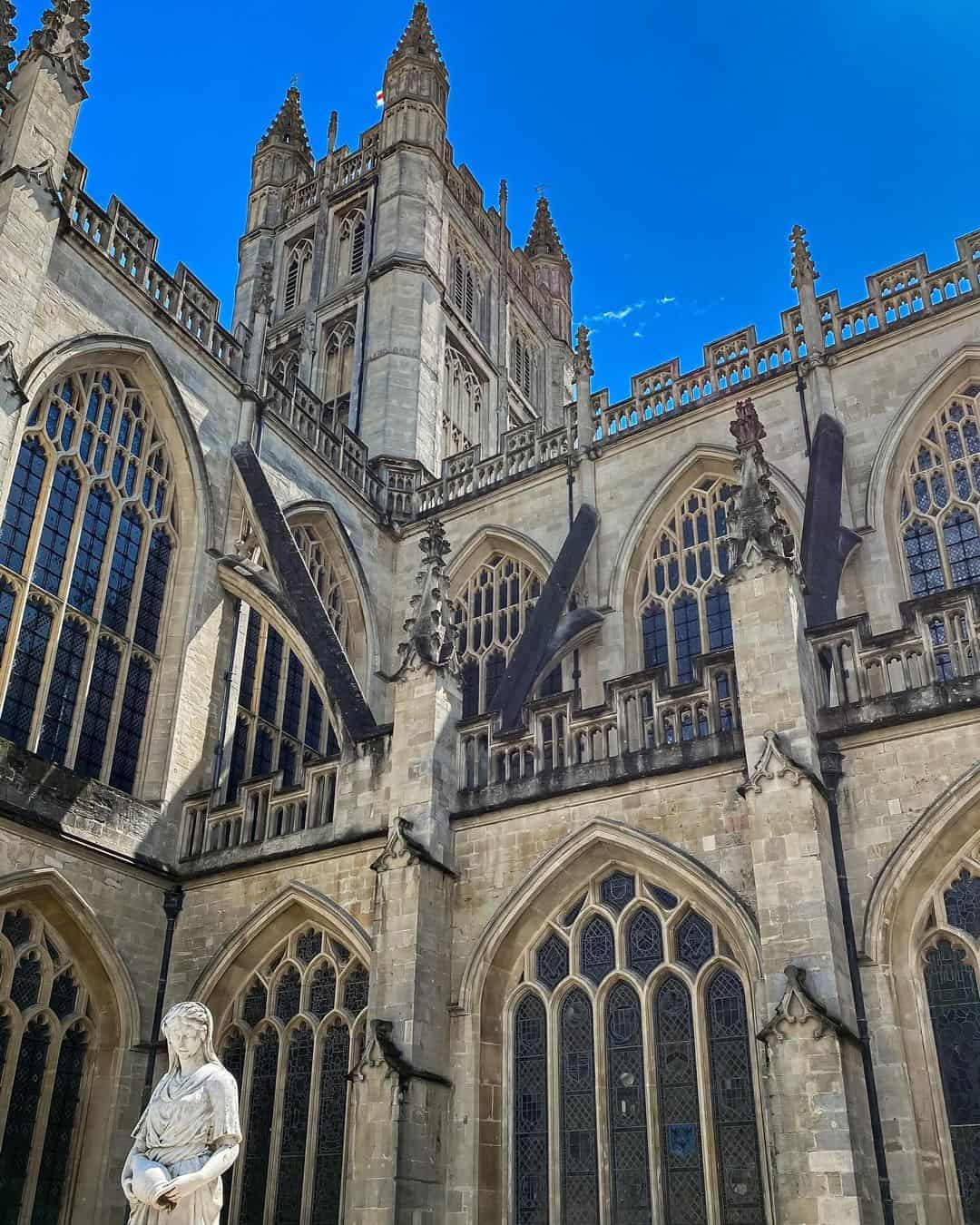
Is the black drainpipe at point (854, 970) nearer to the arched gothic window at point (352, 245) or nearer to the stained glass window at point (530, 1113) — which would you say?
the stained glass window at point (530, 1113)

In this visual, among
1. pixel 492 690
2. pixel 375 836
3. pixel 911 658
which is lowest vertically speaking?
pixel 375 836

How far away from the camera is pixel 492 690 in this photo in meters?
19.1

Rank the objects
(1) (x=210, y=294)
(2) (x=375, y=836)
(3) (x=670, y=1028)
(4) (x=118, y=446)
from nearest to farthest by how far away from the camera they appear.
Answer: (3) (x=670, y=1028) → (2) (x=375, y=836) → (4) (x=118, y=446) → (1) (x=210, y=294)

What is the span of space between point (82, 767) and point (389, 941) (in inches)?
202

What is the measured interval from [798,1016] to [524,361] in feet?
83.8

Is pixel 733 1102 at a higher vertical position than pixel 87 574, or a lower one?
lower

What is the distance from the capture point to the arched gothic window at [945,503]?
15453mm

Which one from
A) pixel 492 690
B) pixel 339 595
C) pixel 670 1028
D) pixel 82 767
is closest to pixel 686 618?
pixel 492 690

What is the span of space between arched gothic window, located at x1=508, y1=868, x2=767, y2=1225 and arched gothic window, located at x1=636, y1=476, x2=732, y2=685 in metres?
6.04

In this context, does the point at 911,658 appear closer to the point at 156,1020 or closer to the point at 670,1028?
the point at 670,1028

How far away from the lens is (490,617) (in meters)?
20.0

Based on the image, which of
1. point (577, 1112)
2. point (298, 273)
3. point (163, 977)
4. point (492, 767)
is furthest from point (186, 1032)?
point (298, 273)

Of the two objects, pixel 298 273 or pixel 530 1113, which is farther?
pixel 298 273

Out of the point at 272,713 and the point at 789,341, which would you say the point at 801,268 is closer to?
the point at 789,341
